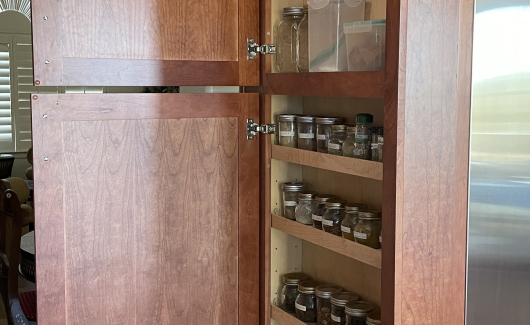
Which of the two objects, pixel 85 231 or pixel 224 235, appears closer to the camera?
pixel 85 231

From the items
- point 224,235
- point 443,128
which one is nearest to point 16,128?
point 224,235

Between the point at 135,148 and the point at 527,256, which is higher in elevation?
the point at 135,148

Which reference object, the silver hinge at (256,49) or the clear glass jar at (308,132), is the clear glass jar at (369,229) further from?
the silver hinge at (256,49)

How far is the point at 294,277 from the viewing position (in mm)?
1896

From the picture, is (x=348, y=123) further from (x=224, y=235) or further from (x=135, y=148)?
(x=135, y=148)

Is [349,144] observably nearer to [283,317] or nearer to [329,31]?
[329,31]

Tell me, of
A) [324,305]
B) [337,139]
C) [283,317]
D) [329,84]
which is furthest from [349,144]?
[283,317]

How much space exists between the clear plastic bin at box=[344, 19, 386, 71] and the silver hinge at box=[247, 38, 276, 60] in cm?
33

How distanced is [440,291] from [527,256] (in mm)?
254

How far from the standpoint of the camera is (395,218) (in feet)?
4.37

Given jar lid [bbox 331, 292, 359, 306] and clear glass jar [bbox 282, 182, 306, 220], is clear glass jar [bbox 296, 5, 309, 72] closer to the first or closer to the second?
clear glass jar [bbox 282, 182, 306, 220]

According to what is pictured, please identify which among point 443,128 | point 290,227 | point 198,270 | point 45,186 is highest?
point 443,128

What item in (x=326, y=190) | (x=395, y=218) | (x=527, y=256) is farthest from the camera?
(x=326, y=190)

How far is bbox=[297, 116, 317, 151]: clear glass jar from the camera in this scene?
174 centimetres
